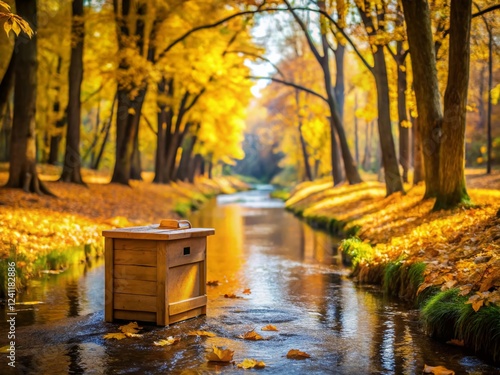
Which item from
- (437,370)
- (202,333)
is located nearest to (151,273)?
(202,333)

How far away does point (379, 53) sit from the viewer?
20.4 meters

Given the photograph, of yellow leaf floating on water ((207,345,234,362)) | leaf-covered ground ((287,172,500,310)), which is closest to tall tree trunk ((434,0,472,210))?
leaf-covered ground ((287,172,500,310))

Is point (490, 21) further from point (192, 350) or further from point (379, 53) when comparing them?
point (192, 350)

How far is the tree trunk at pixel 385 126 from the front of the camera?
67.6ft

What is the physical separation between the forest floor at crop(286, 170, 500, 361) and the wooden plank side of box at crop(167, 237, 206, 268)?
310 cm

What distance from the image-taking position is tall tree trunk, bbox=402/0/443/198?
14227 mm

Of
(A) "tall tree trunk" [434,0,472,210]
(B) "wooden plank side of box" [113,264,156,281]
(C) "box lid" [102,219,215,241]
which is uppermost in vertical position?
(A) "tall tree trunk" [434,0,472,210]

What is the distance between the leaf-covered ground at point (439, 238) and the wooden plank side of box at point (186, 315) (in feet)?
10.3

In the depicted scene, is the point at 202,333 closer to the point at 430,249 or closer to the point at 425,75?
the point at 430,249

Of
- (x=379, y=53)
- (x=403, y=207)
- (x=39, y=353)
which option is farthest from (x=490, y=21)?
(x=39, y=353)

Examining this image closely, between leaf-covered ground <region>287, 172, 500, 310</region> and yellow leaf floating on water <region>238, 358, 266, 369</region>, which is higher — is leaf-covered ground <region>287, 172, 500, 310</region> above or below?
above

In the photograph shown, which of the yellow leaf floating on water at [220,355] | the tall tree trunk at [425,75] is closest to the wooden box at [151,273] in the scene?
the yellow leaf floating on water at [220,355]

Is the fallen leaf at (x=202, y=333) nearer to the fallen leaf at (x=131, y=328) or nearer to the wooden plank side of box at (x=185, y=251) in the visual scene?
the fallen leaf at (x=131, y=328)

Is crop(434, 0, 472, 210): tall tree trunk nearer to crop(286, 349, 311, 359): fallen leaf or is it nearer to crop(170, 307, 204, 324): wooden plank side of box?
crop(170, 307, 204, 324): wooden plank side of box
